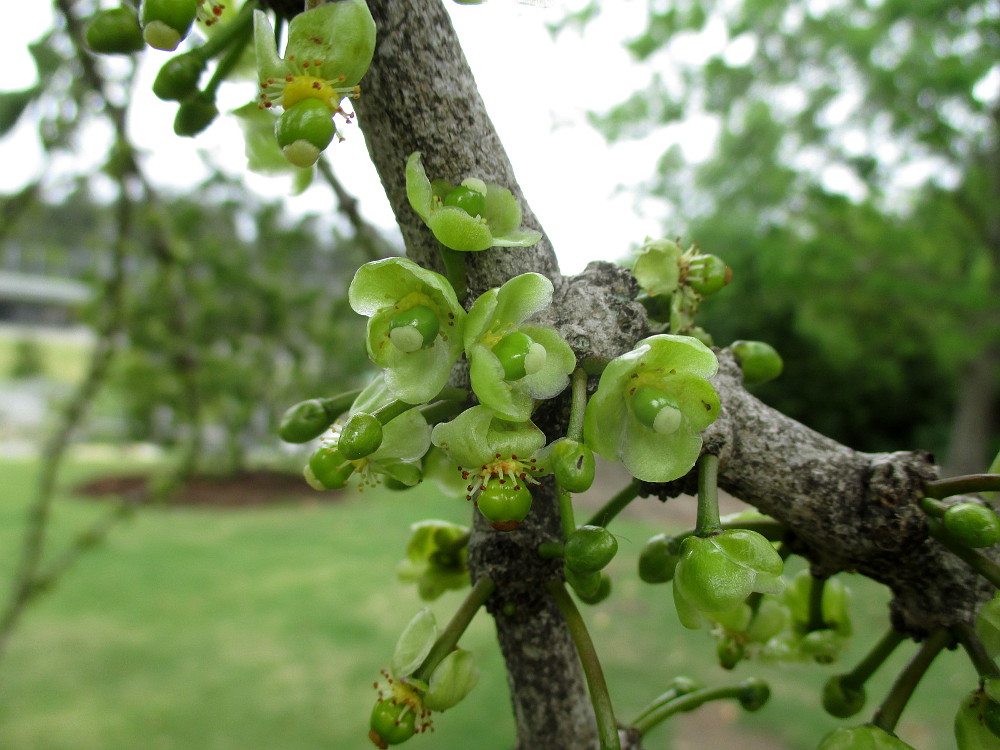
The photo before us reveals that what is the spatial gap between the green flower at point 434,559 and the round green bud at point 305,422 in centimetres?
21

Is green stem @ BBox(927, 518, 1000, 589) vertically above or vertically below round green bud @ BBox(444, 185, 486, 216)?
below

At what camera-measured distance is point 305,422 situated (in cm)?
85

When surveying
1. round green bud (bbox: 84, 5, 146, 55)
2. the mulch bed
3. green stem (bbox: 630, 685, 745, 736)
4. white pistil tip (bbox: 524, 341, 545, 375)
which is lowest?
the mulch bed

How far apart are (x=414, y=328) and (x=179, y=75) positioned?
0.34 m

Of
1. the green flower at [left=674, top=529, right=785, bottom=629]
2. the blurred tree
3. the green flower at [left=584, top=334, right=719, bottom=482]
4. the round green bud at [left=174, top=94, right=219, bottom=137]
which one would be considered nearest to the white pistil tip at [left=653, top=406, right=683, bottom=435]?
the green flower at [left=584, top=334, right=719, bottom=482]

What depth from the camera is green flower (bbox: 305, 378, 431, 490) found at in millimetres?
750

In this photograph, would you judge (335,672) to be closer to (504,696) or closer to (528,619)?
(504,696)

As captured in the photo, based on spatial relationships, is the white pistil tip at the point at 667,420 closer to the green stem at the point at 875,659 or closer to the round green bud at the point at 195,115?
the green stem at the point at 875,659

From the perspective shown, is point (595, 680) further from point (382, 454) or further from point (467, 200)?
point (467, 200)

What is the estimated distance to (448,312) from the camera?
758 millimetres

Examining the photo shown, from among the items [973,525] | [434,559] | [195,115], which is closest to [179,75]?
[195,115]

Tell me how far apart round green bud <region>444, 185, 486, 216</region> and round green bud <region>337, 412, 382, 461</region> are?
210mm

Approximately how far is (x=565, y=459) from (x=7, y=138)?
151cm

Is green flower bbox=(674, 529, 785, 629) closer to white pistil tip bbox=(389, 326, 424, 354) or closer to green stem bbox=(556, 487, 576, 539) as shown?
green stem bbox=(556, 487, 576, 539)
